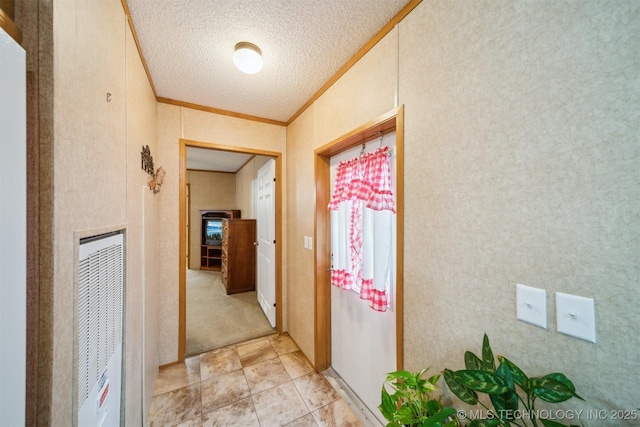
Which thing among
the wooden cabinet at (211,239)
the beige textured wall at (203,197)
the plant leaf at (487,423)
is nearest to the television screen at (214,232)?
the wooden cabinet at (211,239)

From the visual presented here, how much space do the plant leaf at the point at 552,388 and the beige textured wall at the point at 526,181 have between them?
147 millimetres

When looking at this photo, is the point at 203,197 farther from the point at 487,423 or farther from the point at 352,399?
the point at 487,423

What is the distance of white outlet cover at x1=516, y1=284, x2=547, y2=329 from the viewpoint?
71 cm

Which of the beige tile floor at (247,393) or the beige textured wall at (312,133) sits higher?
the beige textured wall at (312,133)

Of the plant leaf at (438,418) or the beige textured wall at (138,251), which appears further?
the beige textured wall at (138,251)

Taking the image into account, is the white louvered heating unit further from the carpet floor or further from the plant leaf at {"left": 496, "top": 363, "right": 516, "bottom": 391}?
the carpet floor

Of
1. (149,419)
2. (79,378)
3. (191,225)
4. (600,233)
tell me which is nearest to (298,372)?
(149,419)

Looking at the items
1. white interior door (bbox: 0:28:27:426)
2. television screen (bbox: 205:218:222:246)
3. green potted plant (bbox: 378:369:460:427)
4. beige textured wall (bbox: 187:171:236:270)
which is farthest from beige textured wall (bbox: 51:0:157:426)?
beige textured wall (bbox: 187:171:236:270)

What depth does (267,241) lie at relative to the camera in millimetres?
2898

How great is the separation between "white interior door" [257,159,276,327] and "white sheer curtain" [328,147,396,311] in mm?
1058

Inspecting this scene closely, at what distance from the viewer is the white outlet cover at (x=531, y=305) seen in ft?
2.35

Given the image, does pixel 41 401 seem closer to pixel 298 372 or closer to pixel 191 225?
pixel 298 372

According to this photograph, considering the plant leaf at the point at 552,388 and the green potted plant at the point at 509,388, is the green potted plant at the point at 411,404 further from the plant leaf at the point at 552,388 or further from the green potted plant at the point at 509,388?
the plant leaf at the point at 552,388

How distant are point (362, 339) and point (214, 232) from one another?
4683 mm
